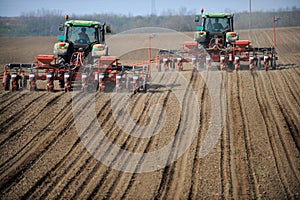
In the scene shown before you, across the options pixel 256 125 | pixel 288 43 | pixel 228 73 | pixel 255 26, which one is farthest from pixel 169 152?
pixel 255 26

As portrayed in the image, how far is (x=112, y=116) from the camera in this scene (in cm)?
914

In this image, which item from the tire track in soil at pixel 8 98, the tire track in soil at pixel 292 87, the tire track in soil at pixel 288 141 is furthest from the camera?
the tire track in soil at pixel 292 87

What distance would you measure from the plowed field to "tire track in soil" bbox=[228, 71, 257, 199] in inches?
0.7

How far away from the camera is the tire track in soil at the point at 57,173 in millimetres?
5898

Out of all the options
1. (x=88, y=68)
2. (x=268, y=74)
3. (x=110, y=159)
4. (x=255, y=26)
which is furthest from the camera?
(x=255, y=26)

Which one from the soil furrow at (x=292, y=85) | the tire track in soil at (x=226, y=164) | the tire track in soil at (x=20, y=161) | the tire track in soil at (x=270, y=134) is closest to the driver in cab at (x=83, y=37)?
the tire track in soil at (x=20, y=161)

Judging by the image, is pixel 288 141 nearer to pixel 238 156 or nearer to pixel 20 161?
pixel 238 156

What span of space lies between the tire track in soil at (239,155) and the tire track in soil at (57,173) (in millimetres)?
2670

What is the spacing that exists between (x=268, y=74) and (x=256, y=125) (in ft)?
18.3

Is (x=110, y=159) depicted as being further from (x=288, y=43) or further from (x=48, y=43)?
(x=48, y=43)

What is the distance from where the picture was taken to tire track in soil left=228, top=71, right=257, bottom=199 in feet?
19.5

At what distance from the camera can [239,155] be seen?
279 inches

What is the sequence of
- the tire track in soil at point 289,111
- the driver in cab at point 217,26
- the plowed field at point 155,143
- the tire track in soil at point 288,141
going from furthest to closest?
the driver in cab at point 217,26 → the tire track in soil at point 289,111 → the tire track in soil at point 288,141 → the plowed field at point 155,143

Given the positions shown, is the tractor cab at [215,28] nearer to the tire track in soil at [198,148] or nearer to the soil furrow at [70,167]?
Answer: the tire track in soil at [198,148]
